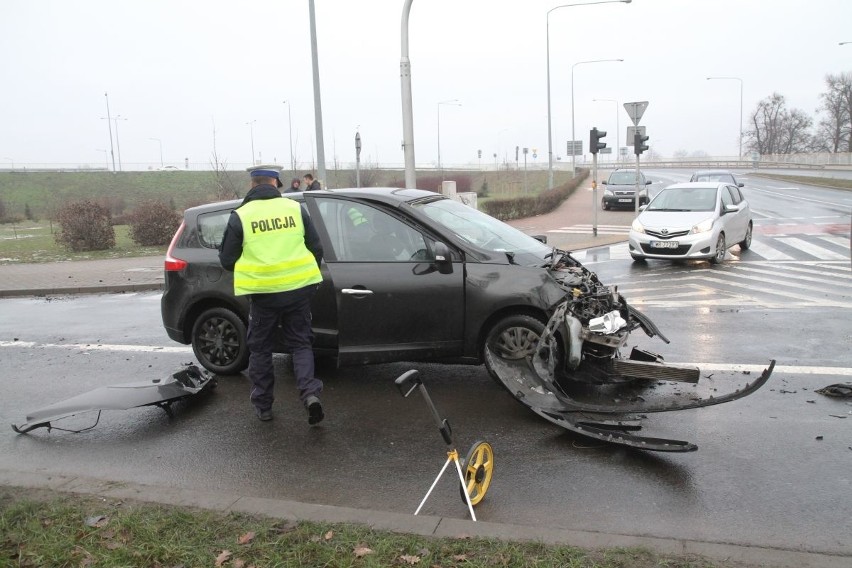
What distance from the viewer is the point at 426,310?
5.70 metres

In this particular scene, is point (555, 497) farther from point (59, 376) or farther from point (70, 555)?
point (59, 376)

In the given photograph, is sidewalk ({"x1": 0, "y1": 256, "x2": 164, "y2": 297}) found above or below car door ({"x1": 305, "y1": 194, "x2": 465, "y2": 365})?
below

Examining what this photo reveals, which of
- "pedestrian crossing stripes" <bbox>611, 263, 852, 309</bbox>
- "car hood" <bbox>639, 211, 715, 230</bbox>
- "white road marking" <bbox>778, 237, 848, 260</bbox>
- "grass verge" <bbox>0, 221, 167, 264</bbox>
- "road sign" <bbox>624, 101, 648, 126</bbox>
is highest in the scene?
"road sign" <bbox>624, 101, 648, 126</bbox>

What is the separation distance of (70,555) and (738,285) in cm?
1023

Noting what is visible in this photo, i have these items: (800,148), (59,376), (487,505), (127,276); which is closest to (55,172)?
(127,276)

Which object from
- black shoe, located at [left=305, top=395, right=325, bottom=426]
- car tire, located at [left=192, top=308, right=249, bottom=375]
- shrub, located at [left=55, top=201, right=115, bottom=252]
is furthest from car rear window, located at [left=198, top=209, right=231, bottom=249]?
shrub, located at [left=55, top=201, right=115, bottom=252]

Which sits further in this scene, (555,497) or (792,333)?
(792,333)

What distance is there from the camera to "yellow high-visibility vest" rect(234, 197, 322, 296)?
5.02 meters

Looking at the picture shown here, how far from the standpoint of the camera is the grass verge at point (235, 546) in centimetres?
309

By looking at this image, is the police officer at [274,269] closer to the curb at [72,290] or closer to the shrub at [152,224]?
the curb at [72,290]

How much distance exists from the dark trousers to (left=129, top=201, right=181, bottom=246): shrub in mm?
16865

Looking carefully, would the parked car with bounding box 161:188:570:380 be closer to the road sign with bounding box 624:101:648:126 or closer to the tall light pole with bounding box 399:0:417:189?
the tall light pole with bounding box 399:0:417:189

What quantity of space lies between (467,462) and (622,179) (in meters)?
29.2

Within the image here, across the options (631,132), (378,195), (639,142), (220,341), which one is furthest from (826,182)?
(220,341)
